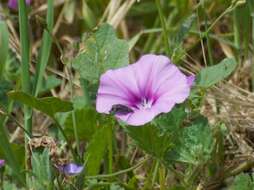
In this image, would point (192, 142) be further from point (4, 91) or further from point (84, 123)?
point (4, 91)

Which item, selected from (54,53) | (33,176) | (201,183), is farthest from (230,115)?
(54,53)

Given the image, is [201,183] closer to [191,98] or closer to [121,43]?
[191,98]

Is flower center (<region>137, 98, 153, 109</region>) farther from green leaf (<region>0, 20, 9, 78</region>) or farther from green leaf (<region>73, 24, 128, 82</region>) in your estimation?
green leaf (<region>0, 20, 9, 78</region>)

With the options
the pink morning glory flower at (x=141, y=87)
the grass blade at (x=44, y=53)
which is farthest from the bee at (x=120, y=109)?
the grass blade at (x=44, y=53)

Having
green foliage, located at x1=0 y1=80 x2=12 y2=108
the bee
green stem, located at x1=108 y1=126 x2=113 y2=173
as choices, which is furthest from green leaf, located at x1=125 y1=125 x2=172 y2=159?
green foliage, located at x1=0 y1=80 x2=12 y2=108

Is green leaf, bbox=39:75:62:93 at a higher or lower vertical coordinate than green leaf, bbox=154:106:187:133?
higher

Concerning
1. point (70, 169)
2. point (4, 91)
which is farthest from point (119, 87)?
point (4, 91)
